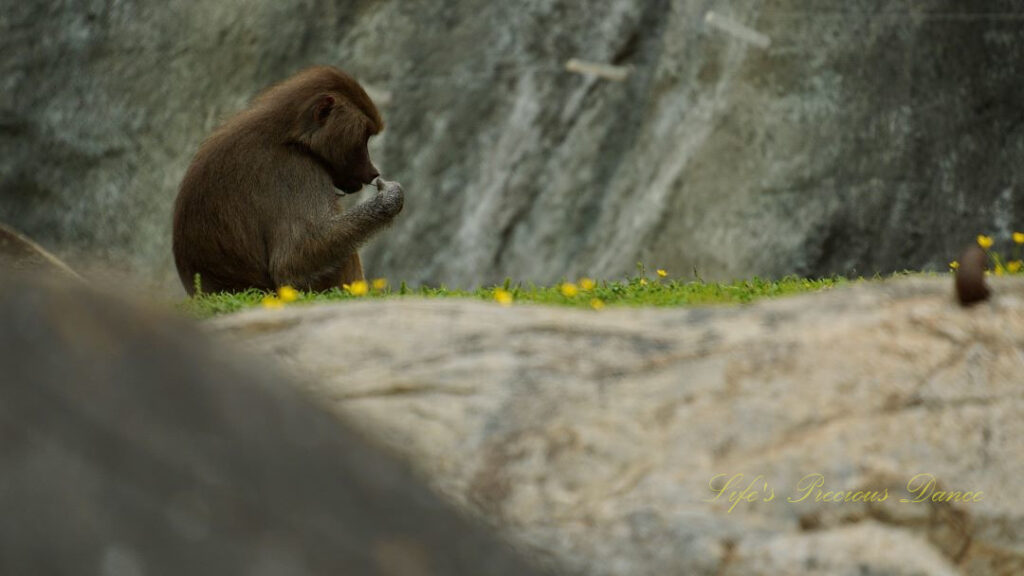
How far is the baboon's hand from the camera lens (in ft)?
30.8

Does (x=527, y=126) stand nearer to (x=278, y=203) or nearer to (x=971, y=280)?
(x=278, y=203)

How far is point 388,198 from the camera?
31.0 ft

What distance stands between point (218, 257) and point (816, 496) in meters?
5.43

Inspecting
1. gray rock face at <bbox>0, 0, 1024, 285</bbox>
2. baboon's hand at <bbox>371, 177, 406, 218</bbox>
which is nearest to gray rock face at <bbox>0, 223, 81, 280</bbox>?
baboon's hand at <bbox>371, 177, 406, 218</bbox>

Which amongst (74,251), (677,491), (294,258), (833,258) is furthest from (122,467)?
(74,251)

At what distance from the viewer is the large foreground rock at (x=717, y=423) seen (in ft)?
15.0

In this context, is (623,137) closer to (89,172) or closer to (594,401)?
(89,172)

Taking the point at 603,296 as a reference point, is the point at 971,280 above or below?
above

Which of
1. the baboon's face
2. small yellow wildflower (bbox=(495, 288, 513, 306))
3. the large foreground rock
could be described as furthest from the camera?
the baboon's face

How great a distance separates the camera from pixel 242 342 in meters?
5.14

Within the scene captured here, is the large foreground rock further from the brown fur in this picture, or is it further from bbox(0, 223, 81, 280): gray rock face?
bbox(0, 223, 81, 280): gray rock face

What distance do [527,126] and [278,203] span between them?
469cm

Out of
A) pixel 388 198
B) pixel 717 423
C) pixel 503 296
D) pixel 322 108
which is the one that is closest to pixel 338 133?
pixel 322 108

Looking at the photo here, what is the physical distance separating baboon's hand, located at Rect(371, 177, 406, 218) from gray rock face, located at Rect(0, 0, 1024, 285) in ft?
13.0
